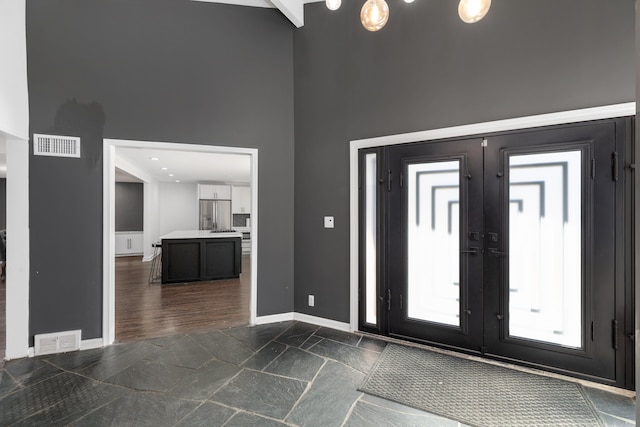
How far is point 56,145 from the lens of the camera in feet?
9.09

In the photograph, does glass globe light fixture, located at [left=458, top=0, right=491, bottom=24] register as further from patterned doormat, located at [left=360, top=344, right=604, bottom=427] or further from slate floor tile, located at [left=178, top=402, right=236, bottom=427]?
slate floor tile, located at [left=178, top=402, right=236, bottom=427]

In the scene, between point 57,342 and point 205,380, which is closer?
point 205,380

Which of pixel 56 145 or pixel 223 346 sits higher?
pixel 56 145

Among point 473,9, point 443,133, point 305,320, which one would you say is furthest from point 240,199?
point 473,9

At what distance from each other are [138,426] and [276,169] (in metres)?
2.59

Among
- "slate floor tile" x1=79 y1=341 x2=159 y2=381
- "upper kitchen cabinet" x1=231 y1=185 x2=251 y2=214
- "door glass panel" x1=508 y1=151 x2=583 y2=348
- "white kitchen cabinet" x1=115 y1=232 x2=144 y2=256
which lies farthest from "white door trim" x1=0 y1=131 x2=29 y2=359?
"upper kitchen cabinet" x1=231 y1=185 x2=251 y2=214

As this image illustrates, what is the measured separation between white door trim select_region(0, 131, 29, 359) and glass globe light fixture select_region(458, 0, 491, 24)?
3576 mm

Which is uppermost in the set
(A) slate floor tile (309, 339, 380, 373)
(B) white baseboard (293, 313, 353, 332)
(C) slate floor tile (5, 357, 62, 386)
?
(B) white baseboard (293, 313, 353, 332)

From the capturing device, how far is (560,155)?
235 cm

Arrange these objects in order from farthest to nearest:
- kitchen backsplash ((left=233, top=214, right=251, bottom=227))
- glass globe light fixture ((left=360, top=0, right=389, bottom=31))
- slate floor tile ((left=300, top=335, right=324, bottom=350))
A: kitchen backsplash ((left=233, top=214, right=251, bottom=227)), slate floor tile ((left=300, top=335, right=324, bottom=350)), glass globe light fixture ((left=360, top=0, right=389, bottom=31))

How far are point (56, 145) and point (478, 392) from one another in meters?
4.13

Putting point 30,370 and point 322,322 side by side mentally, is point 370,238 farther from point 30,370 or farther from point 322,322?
point 30,370

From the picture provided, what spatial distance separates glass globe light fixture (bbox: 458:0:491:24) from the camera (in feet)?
4.52

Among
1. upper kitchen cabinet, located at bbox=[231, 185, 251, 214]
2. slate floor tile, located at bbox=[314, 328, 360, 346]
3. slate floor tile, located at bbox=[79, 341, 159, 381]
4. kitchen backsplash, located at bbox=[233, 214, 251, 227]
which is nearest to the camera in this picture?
slate floor tile, located at bbox=[79, 341, 159, 381]
